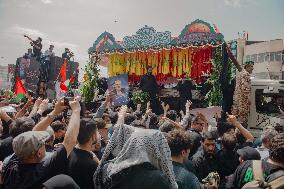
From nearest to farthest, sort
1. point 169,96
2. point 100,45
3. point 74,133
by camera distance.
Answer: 1. point 74,133
2. point 169,96
3. point 100,45

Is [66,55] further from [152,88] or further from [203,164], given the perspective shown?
[203,164]

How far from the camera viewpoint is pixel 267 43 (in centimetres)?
4578

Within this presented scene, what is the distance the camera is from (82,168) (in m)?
3.62

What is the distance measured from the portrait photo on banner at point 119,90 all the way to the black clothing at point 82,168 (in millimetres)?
9055

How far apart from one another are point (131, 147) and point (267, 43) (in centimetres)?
4695

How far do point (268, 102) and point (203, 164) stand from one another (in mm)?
5795

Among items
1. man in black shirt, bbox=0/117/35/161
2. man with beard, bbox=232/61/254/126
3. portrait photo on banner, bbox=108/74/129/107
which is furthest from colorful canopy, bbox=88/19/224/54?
man in black shirt, bbox=0/117/35/161

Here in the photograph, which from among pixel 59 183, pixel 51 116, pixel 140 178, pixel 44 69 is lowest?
pixel 59 183

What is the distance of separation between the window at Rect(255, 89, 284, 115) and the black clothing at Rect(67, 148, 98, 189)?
7464 millimetres

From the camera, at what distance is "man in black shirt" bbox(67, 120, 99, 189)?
3598 millimetres

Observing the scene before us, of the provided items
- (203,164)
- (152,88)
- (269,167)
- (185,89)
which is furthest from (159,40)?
(269,167)

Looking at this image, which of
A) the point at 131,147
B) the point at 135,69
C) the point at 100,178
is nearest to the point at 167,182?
the point at 131,147

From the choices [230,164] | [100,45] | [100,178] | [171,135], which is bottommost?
[230,164]

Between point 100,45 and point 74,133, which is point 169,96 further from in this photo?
point 74,133
